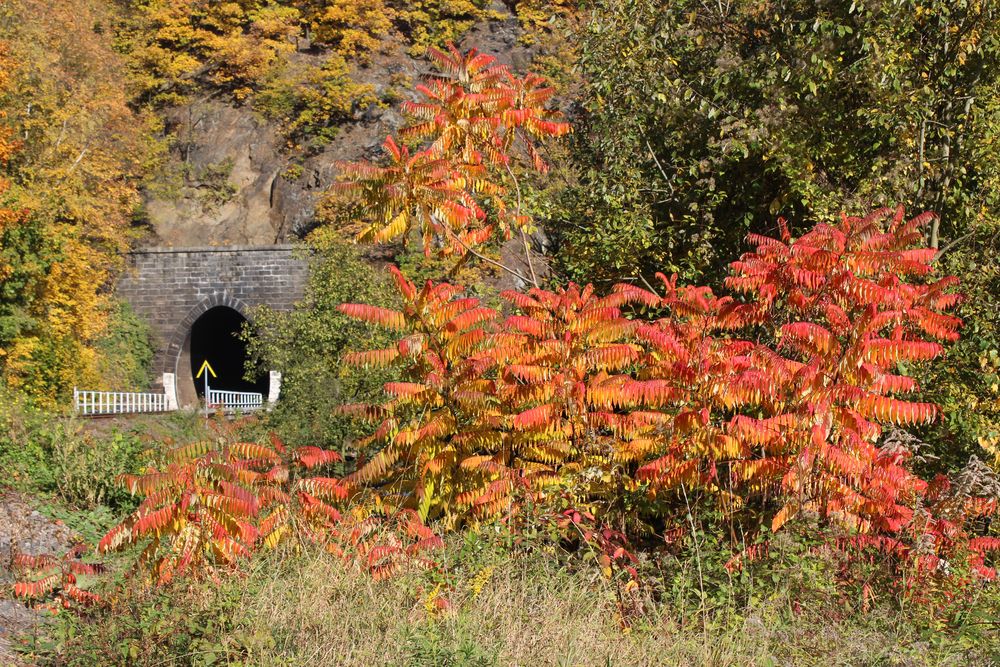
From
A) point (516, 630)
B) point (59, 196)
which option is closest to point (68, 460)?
point (516, 630)

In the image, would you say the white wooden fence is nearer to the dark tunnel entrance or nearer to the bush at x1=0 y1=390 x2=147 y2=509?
the dark tunnel entrance

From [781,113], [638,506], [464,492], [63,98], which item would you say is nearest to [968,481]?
[638,506]

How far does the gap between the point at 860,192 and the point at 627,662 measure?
6.38 m

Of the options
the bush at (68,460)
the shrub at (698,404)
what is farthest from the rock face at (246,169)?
the shrub at (698,404)

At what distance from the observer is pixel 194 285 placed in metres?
32.7

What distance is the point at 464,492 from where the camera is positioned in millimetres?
6516

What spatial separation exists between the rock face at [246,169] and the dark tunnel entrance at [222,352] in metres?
3.45

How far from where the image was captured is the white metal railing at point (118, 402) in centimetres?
2535

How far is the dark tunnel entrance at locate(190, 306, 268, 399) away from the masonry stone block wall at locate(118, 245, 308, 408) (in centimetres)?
263

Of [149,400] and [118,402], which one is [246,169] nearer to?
[149,400]

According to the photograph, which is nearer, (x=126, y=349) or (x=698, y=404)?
(x=698, y=404)

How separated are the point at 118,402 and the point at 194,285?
18.2 feet

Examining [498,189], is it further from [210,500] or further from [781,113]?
[210,500]

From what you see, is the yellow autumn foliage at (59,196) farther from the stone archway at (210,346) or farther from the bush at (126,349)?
the stone archway at (210,346)
